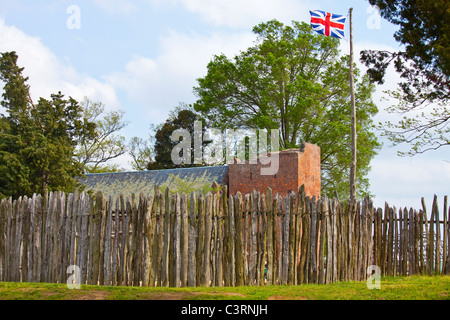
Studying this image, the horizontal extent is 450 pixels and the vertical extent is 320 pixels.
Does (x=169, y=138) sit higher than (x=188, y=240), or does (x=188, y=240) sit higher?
(x=169, y=138)

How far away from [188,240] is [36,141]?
16002 mm

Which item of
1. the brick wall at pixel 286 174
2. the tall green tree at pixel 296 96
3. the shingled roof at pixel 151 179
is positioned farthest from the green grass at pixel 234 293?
the tall green tree at pixel 296 96

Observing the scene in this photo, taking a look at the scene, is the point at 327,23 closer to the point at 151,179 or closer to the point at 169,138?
the point at 151,179

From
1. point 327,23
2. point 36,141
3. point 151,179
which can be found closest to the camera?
point 327,23

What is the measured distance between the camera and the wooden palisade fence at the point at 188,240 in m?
12.2

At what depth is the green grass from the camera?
10.5 meters

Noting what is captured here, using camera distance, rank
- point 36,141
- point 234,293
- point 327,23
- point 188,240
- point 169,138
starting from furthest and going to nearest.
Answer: point 169,138 → point 36,141 → point 327,23 → point 188,240 → point 234,293

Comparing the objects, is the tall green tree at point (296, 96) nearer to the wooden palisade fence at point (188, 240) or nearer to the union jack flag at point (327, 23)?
the union jack flag at point (327, 23)

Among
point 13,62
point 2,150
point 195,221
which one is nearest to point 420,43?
point 195,221

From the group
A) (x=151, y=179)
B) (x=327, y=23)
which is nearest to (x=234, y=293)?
(x=327, y=23)

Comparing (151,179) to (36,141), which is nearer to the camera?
(36,141)

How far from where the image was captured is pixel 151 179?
1315 inches

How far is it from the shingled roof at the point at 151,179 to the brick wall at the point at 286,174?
1.85m

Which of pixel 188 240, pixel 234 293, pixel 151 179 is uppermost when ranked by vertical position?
pixel 151 179
